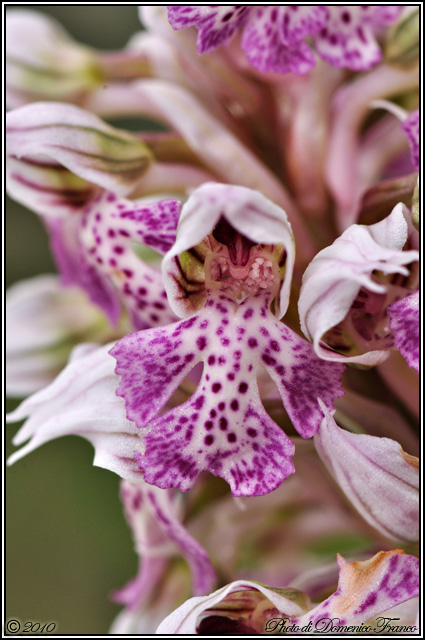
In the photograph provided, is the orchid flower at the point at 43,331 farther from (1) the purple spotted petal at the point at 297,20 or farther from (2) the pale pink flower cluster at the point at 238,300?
(1) the purple spotted petal at the point at 297,20

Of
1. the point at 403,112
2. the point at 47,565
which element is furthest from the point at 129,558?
the point at 403,112

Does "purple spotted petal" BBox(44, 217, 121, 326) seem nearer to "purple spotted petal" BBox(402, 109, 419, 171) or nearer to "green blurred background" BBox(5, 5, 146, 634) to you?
"purple spotted petal" BBox(402, 109, 419, 171)

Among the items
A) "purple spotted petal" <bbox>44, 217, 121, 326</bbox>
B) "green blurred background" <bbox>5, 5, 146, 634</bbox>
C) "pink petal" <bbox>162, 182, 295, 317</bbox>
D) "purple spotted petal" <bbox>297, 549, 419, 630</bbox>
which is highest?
"pink petal" <bbox>162, 182, 295, 317</bbox>

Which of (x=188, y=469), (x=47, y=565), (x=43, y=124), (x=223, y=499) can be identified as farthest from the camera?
(x=47, y=565)

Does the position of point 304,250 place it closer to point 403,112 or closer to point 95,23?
point 403,112

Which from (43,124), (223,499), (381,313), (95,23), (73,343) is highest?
(95,23)

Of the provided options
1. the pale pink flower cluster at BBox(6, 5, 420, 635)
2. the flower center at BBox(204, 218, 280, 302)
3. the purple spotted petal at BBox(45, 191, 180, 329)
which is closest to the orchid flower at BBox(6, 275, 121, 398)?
the pale pink flower cluster at BBox(6, 5, 420, 635)

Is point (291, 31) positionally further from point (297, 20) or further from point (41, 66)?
point (41, 66)
